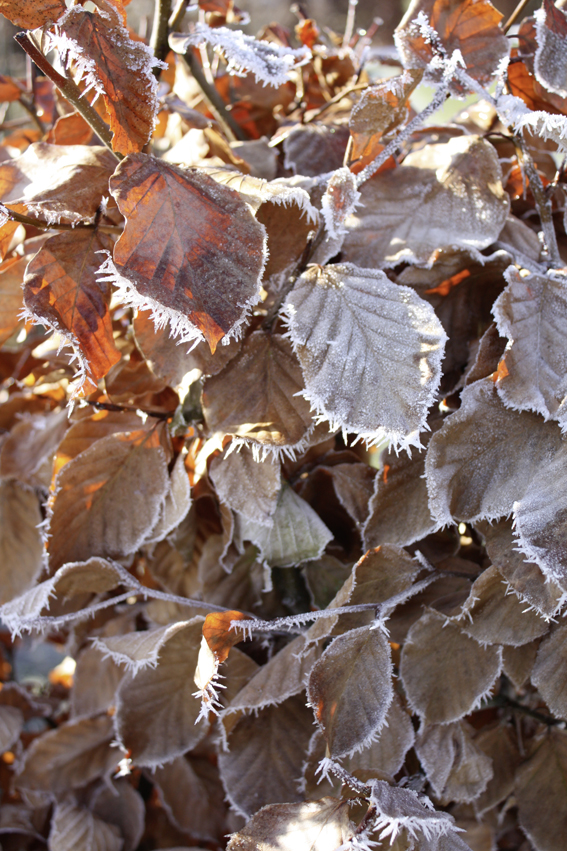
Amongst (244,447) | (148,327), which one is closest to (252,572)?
(244,447)

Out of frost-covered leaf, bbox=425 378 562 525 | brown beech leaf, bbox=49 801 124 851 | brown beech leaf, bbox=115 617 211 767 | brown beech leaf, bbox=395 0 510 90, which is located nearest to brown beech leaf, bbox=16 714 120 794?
brown beech leaf, bbox=49 801 124 851

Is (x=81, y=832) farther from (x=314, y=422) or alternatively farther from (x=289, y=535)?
(x=314, y=422)

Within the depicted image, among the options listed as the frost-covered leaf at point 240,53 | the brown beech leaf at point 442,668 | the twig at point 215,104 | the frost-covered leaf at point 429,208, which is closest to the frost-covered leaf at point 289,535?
the brown beech leaf at point 442,668

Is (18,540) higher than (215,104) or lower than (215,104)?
lower

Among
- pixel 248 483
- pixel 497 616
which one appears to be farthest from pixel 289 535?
pixel 497 616

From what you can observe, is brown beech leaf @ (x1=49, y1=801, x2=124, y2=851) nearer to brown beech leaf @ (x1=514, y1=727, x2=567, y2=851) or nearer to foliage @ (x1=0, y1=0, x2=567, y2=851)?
foliage @ (x1=0, y1=0, x2=567, y2=851)

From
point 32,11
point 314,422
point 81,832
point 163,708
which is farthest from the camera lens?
point 81,832

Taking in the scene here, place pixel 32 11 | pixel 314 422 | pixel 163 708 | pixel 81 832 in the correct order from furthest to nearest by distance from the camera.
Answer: pixel 81 832 < pixel 163 708 < pixel 314 422 < pixel 32 11
